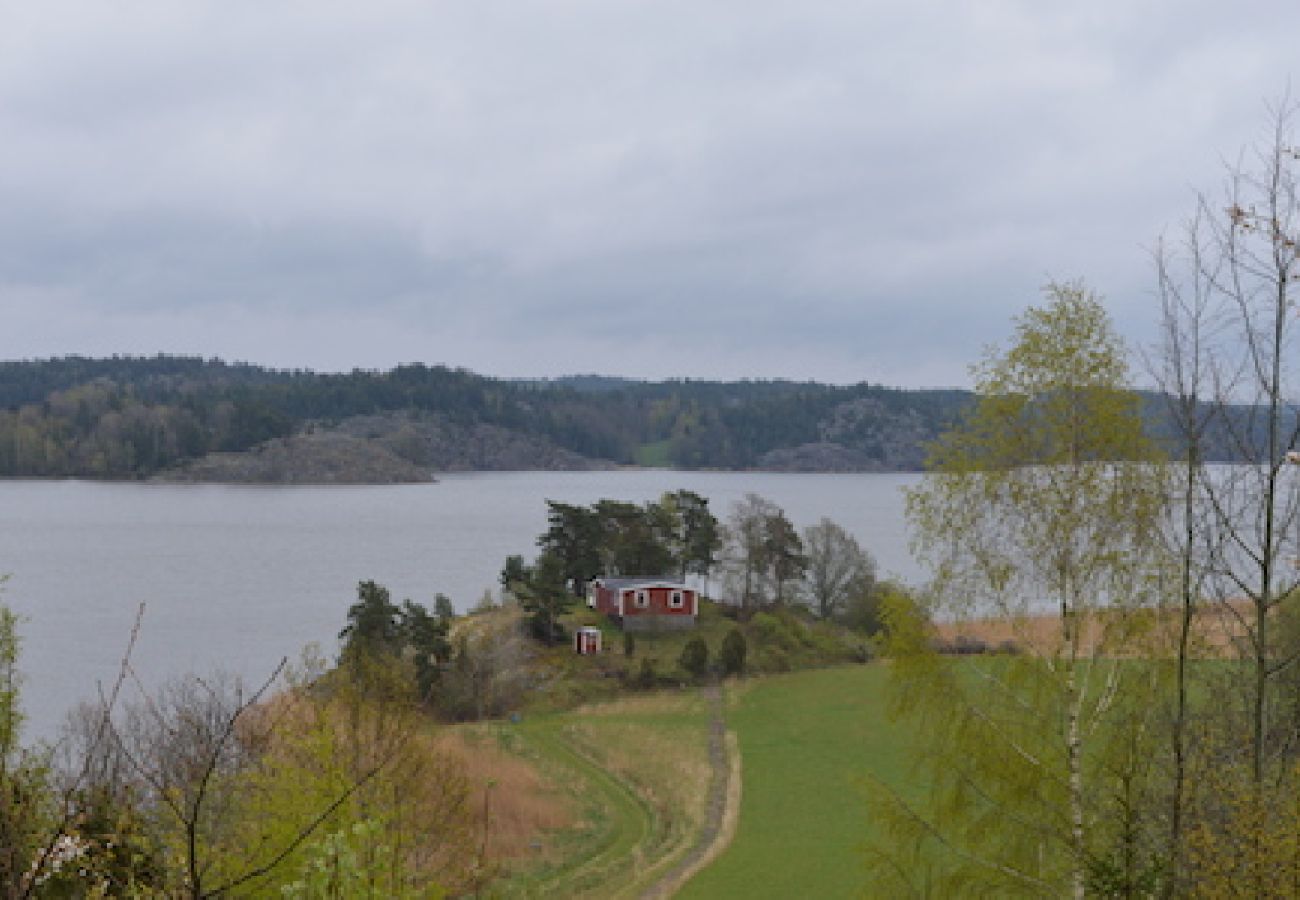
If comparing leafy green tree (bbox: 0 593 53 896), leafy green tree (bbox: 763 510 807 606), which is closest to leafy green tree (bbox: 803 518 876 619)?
leafy green tree (bbox: 763 510 807 606)

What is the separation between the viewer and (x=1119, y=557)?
1211 centimetres

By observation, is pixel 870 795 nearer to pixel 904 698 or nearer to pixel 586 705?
pixel 904 698

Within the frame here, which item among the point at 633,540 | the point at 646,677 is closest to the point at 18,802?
the point at 646,677

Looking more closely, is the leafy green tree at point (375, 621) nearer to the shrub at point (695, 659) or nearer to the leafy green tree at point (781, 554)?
the shrub at point (695, 659)

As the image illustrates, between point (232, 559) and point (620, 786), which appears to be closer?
point (620, 786)

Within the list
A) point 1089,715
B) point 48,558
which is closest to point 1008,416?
point 1089,715

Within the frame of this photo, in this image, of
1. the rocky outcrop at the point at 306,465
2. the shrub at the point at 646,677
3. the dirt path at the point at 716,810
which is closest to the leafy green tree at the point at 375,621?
the shrub at the point at 646,677

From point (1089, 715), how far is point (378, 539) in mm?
86102

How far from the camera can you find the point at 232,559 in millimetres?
79375

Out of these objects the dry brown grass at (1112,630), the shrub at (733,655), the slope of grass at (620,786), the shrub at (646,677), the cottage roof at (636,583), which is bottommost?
the slope of grass at (620,786)

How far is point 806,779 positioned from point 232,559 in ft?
190

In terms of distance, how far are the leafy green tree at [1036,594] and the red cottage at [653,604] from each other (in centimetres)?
3731

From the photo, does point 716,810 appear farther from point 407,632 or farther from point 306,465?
point 306,465

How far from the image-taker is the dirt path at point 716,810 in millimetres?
24320
